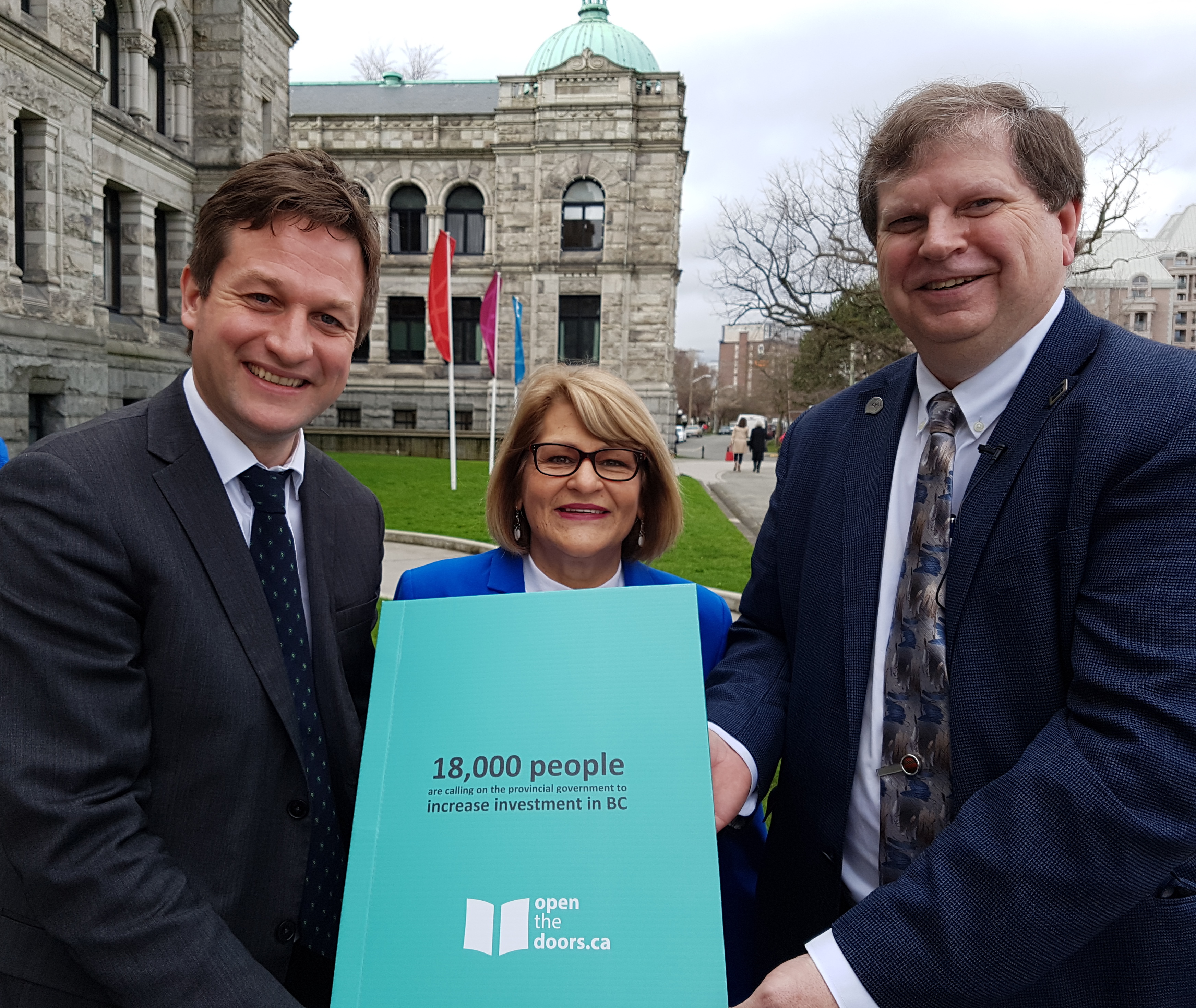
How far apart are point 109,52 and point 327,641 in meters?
19.5

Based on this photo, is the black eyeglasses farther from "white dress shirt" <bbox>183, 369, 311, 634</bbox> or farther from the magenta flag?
the magenta flag

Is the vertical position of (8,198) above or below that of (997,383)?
above

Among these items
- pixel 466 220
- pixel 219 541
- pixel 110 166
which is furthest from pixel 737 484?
pixel 219 541

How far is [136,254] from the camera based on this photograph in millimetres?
17094

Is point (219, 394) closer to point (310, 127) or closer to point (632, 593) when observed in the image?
point (632, 593)

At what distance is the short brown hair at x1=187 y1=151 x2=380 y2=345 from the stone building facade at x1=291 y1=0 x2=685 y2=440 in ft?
93.1

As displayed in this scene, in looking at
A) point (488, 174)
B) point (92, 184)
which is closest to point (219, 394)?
point (92, 184)

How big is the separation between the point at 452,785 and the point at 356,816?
0.19 meters

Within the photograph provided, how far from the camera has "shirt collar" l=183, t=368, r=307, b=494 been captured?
185cm

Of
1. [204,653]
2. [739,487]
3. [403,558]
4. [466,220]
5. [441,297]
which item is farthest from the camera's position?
[466,220]

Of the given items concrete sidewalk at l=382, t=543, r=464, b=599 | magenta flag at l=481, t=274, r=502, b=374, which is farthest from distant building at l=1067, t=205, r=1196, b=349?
concrete sidewalk at l=382, t=543, r=464, b=599

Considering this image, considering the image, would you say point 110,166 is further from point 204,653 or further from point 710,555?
point 204,653

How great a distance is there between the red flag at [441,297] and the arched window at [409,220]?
16636 millimetres

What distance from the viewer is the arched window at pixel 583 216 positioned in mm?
32250
